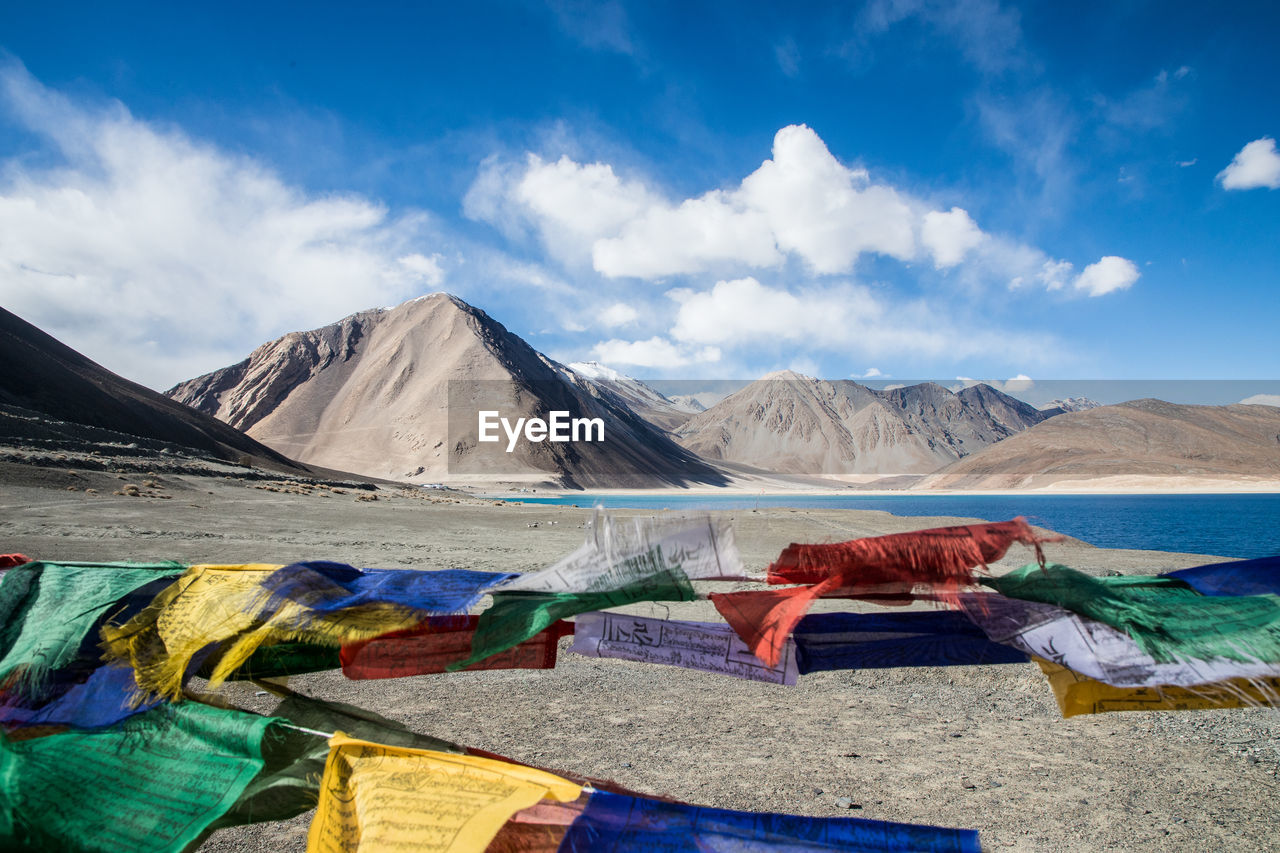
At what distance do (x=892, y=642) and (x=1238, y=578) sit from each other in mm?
829

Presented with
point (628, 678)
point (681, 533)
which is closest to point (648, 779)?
point (628, 678)

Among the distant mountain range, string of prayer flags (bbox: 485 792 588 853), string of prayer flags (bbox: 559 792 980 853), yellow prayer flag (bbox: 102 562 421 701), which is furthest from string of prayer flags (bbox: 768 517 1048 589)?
the distant mountain range

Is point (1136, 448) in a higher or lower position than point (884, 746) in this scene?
higher

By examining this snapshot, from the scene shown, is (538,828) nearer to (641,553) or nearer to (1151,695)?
(641,553)

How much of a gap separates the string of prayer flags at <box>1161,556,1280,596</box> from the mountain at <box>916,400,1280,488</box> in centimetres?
12830

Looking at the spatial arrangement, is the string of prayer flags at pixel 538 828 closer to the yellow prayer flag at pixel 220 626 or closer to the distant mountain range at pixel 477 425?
the yellow prayer flag at pixel 220 626

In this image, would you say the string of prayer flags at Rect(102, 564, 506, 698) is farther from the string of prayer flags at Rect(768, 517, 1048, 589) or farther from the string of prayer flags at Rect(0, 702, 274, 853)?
the string of prayer flags at Rect(768, 517, 1048, 589)

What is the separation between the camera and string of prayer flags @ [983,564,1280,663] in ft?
Result: 4.97

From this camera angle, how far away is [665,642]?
6.62 ft

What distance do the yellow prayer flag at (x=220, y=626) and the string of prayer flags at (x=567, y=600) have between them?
0.83ft

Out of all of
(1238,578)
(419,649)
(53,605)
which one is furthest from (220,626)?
(1238,578)

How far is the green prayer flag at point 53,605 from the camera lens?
2.14 metres

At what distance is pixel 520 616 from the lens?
1.80m

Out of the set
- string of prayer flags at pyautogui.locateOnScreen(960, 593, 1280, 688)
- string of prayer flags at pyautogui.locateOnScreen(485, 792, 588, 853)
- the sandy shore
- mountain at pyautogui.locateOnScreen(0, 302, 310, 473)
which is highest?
mountain at pyautogui.locateOnScreen(0, 302, 310, 473)
